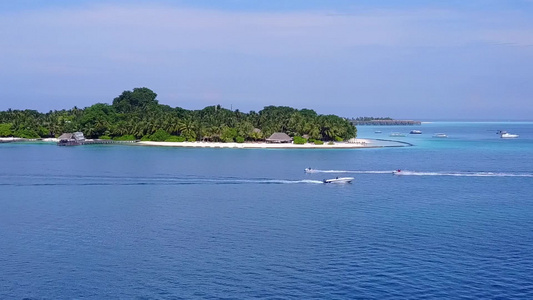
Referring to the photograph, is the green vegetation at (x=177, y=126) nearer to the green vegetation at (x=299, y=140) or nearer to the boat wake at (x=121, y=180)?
the green vegetation at (x=299, y=140)

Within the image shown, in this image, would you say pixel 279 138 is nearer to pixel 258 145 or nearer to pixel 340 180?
pixel 258 145

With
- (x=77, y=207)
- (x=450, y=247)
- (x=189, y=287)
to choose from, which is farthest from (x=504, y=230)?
(x=77, y=207)

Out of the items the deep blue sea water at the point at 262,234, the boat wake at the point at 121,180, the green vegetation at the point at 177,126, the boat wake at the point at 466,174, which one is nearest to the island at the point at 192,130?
the green vegetation at the point at 177,126

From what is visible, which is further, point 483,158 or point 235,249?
point 483,158

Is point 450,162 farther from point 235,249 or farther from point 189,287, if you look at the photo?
point 189,287

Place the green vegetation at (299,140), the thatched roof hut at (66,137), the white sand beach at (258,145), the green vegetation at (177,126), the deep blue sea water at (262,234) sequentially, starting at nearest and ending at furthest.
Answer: the deep blue sea water at (262,234), the white sand beach at (258,145), the green vegetation at (299,140), the green vegetation at (177,126), the thatched roof hut at (66,137)

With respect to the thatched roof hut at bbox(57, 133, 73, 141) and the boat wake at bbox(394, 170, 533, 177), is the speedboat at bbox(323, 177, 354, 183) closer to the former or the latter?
the boat wake at bbox(394, 170, 533, 177)
